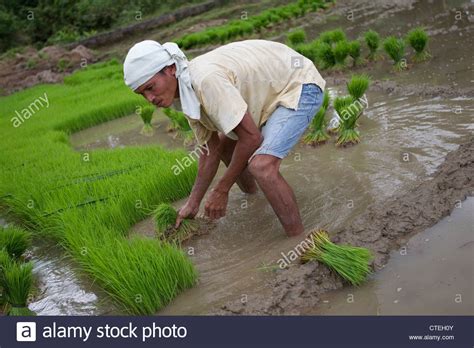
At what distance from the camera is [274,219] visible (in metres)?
3.61

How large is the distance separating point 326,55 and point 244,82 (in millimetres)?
5257

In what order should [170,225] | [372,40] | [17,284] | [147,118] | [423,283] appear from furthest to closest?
[372,40] → [147,118] → [170,225] → [17,284] → [423,283]

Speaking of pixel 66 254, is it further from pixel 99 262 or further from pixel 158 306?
pixel 158 306

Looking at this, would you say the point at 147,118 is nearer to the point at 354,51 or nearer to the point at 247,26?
the point at 354,51

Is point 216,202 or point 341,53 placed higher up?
point 216,202

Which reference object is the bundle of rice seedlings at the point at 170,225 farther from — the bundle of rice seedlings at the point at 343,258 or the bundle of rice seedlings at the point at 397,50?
the bundle of rice seedlings at the point at 397,50

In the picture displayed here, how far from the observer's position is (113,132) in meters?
7.53

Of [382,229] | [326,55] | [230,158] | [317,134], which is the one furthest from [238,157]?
[326,55]

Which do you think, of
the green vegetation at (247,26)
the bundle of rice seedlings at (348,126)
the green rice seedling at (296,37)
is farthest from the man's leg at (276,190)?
the green vegetation at (247,26)

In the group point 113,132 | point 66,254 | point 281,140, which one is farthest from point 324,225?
point 113,132

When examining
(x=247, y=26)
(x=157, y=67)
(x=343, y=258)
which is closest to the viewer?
(x=343, y=258)

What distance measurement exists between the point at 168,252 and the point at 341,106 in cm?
272

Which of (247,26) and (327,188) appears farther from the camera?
(247,26)

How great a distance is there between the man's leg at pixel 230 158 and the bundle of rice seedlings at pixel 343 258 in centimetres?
104
